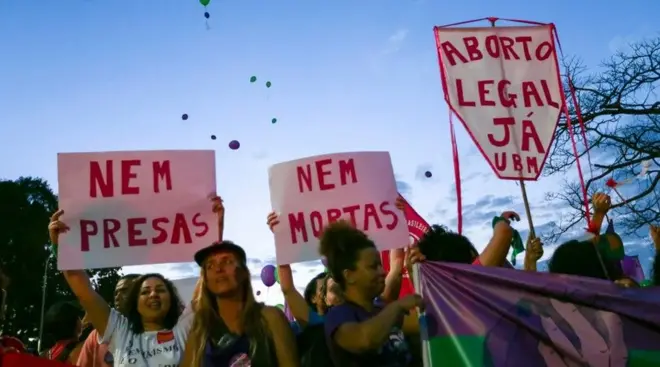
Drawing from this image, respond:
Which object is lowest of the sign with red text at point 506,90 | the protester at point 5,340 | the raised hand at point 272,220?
the protester at point 5,340

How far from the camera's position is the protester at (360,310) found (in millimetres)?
2771

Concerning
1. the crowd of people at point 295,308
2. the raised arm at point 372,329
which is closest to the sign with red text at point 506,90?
the crowd of people at point 295,308

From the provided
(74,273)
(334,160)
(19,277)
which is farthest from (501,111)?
(19,277)

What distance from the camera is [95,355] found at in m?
4.20

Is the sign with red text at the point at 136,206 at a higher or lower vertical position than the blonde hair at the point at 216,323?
higher

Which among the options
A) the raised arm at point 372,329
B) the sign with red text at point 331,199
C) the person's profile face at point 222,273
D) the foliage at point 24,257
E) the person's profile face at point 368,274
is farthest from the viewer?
the foliage at point 24,257

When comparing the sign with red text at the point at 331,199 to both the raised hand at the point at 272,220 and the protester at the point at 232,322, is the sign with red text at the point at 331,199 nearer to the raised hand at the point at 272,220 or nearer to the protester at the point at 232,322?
the raised hand at the point at 272,220

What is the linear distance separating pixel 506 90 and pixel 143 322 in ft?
9.45

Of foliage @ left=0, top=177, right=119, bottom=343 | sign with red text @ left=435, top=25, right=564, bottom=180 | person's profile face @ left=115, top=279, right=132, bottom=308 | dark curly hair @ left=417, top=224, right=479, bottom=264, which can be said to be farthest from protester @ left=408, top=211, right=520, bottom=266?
foliage @ left=0, top=177, right=119, bottom=343

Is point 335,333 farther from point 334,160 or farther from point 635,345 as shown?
point 334,160

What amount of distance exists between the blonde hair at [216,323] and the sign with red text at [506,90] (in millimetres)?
2075

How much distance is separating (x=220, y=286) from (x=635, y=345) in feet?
6.20

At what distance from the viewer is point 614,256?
3.79 m

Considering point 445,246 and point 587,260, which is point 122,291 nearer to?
point 445,246
